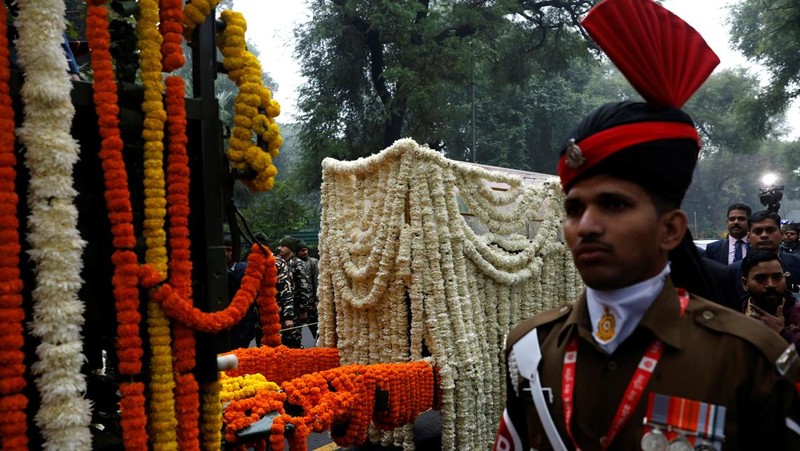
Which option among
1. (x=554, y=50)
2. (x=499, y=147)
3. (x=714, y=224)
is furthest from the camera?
(x=714, y=224)

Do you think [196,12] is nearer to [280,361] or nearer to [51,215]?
[51,215]

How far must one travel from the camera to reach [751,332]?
134 cm

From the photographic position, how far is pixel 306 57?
65.5ft

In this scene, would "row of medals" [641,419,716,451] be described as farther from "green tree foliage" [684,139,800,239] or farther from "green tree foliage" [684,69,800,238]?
"green tree foliage" [684,139,800,239]

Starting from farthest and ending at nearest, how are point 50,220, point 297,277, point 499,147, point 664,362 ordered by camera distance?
1. point 499,147
2. point 297,277
3. point 50,220
4. point 664,362

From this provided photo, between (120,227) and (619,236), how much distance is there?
1.40 m

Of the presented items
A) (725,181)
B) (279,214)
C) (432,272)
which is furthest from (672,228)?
(725,181)

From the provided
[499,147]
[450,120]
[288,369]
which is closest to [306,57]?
[450,120]

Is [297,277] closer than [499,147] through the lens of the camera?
Yes

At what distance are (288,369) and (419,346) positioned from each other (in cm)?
92

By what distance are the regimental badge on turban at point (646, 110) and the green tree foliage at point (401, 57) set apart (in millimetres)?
16340

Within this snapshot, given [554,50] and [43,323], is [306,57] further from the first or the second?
[43,323]

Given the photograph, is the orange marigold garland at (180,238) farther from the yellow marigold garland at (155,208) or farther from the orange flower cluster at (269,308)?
the orange flower cluster at (269,308)

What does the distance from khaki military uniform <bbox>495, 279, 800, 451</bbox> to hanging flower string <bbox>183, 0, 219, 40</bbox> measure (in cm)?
153
